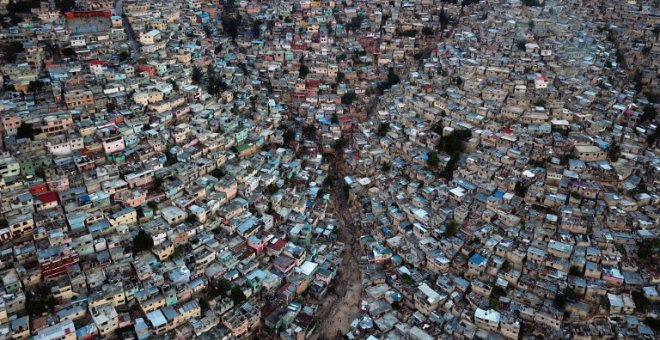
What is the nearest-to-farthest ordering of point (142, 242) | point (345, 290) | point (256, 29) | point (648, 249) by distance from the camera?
point (142, 242)
point (648, 249)
point (345, 290)
point (256, 29)

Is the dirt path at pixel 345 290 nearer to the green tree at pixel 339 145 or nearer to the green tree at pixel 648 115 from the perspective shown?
the green tree at pixel 339 145

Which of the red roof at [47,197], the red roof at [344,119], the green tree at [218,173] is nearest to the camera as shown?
the red roof at [47,197]

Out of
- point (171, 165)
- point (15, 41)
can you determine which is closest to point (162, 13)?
point (15, 41)

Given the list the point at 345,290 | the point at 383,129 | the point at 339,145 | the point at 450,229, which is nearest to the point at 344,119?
the point at 339,145

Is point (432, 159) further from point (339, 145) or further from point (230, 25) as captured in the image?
point (230, 25)

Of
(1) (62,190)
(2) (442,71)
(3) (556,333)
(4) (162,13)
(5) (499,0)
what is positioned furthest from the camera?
(5) (499,0)

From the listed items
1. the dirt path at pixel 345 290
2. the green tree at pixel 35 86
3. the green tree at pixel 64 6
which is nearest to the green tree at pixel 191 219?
the dirt path at pixel 345 290

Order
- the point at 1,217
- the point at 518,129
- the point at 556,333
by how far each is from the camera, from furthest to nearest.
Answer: the point at 518,129 < the point at 1,217 < the point at 556,333

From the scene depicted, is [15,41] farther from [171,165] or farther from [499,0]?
[499,0]

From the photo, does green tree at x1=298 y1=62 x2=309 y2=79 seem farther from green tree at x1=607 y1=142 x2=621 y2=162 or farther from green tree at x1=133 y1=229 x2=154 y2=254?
green tree at x1=607 y1=142 x2=621 y2=162
